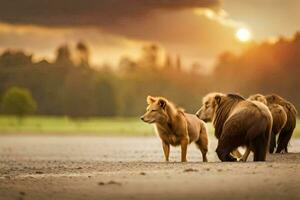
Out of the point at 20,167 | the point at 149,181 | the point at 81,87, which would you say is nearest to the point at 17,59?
the point at 81,87

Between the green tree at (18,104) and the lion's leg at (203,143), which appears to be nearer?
the lion's leg at (203,143)

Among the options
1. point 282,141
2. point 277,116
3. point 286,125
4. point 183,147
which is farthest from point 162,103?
point 286,125

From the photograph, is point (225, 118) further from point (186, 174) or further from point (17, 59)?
point (17, 59)

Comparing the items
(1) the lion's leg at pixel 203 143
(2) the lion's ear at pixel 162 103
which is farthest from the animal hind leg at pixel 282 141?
(2) the lion's ear at pixel 162 103

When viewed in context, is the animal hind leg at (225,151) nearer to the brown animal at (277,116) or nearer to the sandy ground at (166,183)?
the sandy ground at (166,183)

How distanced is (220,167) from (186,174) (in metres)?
1.13

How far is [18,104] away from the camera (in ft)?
282

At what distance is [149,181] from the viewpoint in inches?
516

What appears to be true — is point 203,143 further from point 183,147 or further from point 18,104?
point 18,104

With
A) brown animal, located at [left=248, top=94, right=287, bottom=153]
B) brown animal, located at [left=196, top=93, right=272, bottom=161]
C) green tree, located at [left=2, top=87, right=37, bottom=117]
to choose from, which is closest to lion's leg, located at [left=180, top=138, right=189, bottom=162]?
brown animal, located at [left=196, top=93, right=272, bottom=161]

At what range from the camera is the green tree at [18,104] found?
85750 millimetres

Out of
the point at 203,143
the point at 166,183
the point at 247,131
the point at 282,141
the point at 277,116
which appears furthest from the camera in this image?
the point at 282,141

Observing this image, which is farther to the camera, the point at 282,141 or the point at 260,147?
the point at 282,141

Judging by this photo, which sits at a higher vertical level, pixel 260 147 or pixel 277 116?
pixel 277 116
